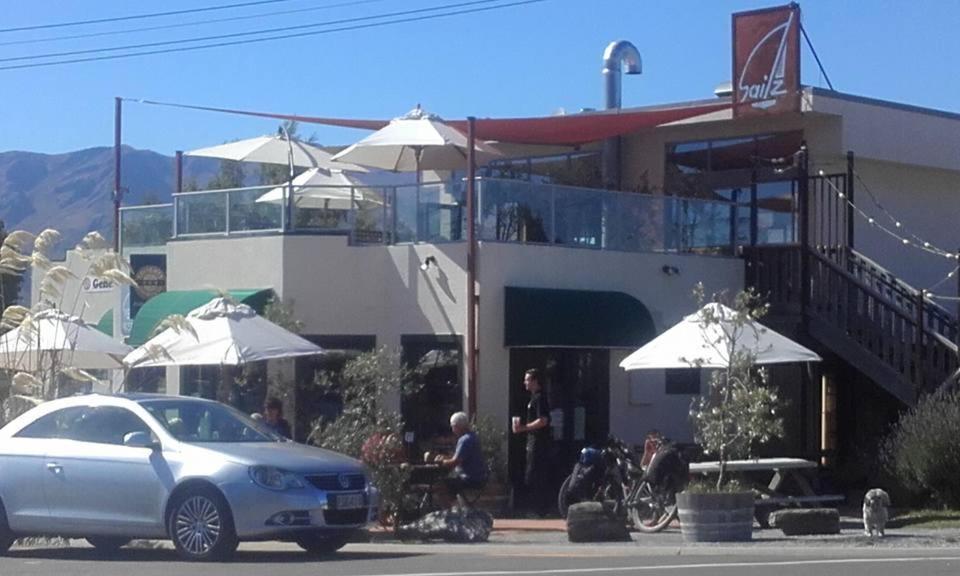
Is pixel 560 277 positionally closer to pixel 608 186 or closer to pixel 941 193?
pixel 608 186

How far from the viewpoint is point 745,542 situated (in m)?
17.7

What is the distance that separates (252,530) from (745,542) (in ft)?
17.8

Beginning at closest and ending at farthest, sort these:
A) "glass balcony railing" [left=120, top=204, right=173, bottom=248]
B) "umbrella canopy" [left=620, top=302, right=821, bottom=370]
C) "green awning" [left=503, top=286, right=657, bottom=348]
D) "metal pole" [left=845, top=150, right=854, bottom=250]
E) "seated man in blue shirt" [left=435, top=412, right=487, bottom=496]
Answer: "seated man in blue shirt" [left=435, top=412, right=487, bottom=496], "umbrella canopy" [left=620, top=302, right=821, bottom=370], "green awning" [left=503, top=286, right=657, bottom=348], "glass balcony railing" [left=120, top=204, right=173, bottom=248], "metal pole" [left=845, top=150, right=854, bottom=250]

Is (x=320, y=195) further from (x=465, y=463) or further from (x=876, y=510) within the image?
(x=876, y=510)

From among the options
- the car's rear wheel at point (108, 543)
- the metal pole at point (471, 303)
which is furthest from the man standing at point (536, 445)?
the car's rear wheel at point (108, 543)

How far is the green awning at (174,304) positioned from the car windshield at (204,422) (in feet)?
20.2

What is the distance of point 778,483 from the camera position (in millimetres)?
20391

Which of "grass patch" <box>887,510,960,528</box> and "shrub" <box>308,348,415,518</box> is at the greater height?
"shrub" <box>308,348,415,518</box>

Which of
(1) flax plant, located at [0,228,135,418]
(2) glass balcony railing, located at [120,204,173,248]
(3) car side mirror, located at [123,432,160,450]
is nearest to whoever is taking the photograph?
(3) car side mirror, located at [123,432,160,450]

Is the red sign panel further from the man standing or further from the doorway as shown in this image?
the man standing

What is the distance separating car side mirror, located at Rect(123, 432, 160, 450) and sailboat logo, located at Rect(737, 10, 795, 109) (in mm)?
13984

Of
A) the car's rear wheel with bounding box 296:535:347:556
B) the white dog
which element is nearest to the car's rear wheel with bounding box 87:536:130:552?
the car's rear wheel with bounding box 296:535:347:556

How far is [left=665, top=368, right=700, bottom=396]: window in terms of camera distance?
25438 mm

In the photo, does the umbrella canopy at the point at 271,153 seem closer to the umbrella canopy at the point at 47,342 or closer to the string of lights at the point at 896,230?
the umbrella canopy at the point at 47,342
